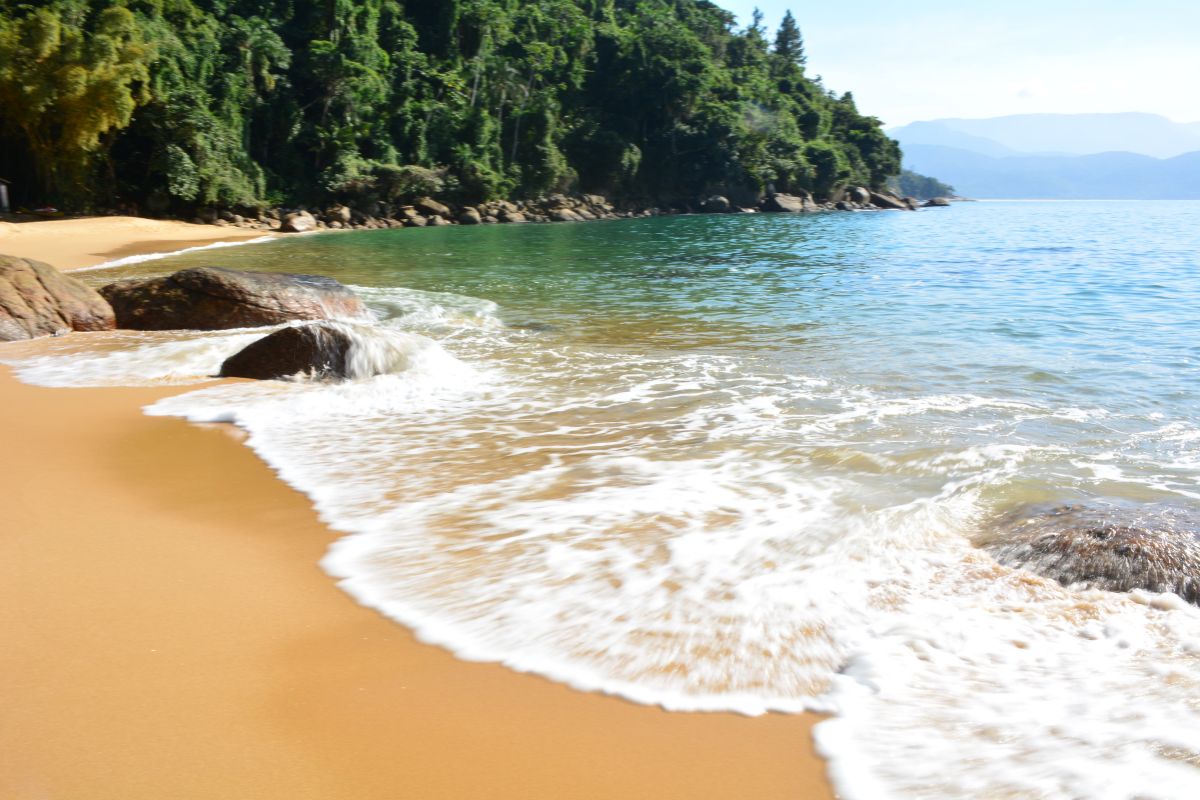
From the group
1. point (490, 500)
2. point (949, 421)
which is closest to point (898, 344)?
point (949, 421)

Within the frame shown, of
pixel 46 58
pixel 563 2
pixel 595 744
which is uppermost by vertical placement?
pixel 563 2

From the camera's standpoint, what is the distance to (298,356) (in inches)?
276

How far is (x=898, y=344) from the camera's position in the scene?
9.02 meters

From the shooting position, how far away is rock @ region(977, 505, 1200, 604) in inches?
128

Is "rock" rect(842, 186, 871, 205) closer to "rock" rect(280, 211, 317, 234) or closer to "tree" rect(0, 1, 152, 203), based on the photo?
"rock" rect(280, 211, 317, 234)

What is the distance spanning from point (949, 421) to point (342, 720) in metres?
4.78

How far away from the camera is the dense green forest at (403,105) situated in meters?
28.8

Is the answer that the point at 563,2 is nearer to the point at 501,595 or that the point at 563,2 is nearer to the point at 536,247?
the point at 536,247

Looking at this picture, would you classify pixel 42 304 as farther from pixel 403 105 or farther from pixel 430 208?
pixel 403 105

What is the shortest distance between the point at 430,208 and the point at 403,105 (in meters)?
7.79

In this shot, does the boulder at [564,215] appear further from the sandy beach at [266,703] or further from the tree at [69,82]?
the sandy beach at [266,703]

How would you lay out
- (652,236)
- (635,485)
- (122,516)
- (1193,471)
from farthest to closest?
(652,236) < (1193,471) < (635,485) < (122,516)

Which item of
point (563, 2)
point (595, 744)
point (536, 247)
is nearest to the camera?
point (595, 744)

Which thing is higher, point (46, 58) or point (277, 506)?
point (46, 58)
